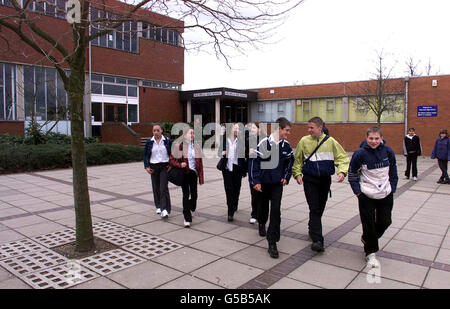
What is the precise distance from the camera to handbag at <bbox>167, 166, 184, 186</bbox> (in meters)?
5.90

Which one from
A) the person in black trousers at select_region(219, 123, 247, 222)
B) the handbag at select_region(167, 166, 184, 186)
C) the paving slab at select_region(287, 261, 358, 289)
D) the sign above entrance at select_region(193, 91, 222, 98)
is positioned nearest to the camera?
the paving slab at select_region(287, 261, 358, 289)

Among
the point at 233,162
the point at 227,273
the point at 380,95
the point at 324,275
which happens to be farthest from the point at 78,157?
the point at 380,95

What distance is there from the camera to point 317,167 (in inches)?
187

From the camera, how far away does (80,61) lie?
4867 mm

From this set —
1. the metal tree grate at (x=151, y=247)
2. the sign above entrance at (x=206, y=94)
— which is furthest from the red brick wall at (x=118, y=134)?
the metal tree grate at (x=151, y=247)

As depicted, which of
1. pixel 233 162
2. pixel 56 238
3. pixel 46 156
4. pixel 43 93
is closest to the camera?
pixel 56 238

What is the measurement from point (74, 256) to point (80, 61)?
257 centimetres

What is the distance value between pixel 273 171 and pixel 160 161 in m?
2.60

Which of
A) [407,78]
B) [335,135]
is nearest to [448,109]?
[407,78]

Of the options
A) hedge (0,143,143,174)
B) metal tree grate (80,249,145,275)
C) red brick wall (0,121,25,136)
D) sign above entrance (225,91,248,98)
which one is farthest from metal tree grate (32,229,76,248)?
sign above entrance (225,91,248,98)

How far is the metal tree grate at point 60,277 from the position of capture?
12.3ft

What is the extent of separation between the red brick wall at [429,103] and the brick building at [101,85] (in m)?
15.0

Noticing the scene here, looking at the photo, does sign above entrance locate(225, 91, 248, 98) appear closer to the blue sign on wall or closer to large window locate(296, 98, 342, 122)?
large window locate(296, 98, 342, 122)

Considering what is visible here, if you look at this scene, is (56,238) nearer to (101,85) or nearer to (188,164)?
(188,164)
